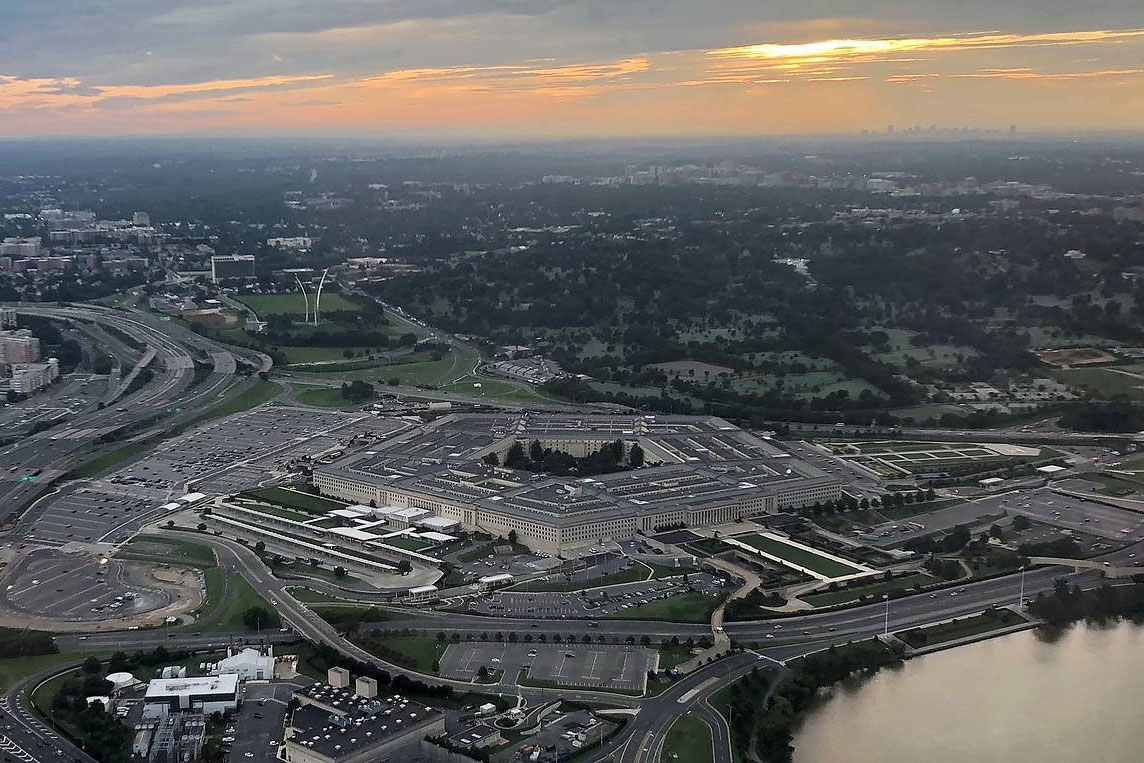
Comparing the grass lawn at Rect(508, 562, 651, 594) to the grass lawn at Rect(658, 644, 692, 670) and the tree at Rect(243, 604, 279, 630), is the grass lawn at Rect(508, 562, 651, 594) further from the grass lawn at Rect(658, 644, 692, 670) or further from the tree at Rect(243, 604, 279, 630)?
the tree at Rect(243, 604, 279, 630)

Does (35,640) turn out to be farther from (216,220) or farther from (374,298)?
(216,220)

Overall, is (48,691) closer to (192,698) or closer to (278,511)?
(192,698)

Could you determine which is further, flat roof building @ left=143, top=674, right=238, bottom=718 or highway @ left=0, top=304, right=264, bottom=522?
highway @ left=0, top=304, right=264, bottom=522

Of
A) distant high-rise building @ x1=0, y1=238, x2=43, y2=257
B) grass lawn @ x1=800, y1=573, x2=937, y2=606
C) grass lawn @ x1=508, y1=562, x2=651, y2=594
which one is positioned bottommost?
grass lawn @ x1=800, y1=573, x2=937, y2=606

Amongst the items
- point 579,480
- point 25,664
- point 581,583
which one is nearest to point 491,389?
point 579,480

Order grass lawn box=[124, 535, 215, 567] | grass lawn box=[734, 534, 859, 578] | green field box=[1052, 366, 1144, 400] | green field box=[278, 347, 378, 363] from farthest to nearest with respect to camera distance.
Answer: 1. green field box=[278, 347, 378, 363]
2. green field box=[1052, 366, 1144, 400]
3. grass lawn box=[124, 535, 215, 567]
4. grass lawn box=[734, 534, 859, 578]

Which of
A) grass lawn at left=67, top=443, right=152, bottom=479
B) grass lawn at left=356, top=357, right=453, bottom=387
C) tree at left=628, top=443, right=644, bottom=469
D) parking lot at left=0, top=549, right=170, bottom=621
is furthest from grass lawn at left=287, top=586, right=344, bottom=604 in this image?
grass lawn at left=356, top=357, right=453, bottom=387

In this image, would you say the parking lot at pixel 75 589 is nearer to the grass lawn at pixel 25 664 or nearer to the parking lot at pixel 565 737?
the grass lawn at pixel 25 664

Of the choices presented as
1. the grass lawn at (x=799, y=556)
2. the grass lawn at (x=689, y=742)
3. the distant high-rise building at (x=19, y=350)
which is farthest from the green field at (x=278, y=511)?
the distant high-rise building at (x=19, y=350)
